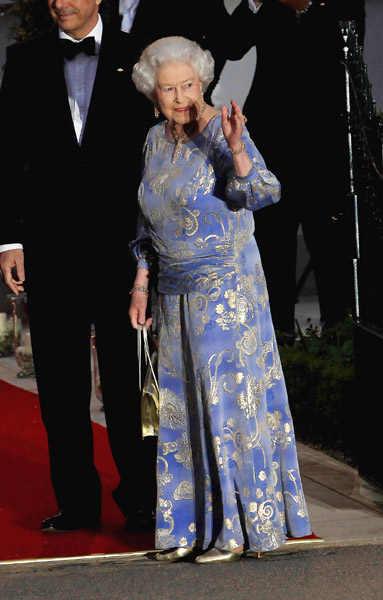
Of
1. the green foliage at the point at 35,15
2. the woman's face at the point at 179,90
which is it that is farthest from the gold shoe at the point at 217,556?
the green foliage at the point at 35,15

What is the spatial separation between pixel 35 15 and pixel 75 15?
175 inches

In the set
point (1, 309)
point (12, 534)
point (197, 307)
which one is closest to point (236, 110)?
point (197, 307)

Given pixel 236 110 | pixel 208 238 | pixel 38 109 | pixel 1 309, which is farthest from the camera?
pixel 1 309

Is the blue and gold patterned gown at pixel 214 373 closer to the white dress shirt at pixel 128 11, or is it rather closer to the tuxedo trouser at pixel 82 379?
the tuxedo trouser at pixel 82 379

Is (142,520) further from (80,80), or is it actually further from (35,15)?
(35,15)

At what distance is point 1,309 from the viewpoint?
10859mm

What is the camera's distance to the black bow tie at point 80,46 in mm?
4613

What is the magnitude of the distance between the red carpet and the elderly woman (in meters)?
0.38

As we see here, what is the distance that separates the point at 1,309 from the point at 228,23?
169 inches

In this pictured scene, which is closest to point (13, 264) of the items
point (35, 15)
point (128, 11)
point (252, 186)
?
point (252, 186)

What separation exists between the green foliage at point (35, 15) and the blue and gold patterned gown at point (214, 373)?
15.5 ft

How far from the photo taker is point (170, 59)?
417 cm

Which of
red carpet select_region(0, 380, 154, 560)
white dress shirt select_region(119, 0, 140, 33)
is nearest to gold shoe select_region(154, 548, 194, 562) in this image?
red carpet select_region(0, 380, 154, 560)

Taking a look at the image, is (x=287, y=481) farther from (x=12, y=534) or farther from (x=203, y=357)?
(x=12, y=534)
